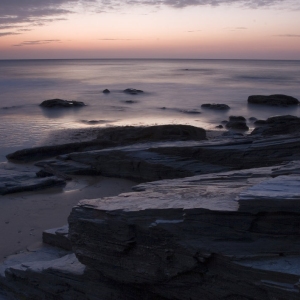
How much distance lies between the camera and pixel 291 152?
→ 380 inches

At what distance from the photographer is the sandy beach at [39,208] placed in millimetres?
8008

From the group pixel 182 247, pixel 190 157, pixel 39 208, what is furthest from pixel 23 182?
pixel 182 247

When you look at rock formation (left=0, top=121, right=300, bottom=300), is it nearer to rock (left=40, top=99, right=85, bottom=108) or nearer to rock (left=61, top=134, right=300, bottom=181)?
rock (left=61, top=134, right=300, bottom=181)

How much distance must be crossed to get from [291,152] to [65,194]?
5703mm

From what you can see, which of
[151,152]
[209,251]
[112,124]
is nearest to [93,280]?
[209,251]

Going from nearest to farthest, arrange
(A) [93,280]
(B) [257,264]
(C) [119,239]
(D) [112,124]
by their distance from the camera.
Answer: (B) [257,264]
(C) [119,239]
(A) [93,280]
(D) [112,124]

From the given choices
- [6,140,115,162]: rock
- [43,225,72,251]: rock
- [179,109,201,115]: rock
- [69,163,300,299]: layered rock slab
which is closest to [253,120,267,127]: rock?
[179,109,201,115]: rock

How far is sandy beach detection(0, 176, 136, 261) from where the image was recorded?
315 inches

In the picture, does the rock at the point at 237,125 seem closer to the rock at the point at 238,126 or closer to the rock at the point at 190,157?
the rock at the point at 238,126

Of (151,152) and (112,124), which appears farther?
(112,124)

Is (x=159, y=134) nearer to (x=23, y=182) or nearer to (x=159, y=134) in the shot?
(x=159, y=134)

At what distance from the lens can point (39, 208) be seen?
380 inches

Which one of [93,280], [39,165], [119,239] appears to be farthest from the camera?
[39,165]

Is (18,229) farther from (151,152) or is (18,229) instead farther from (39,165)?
(39,165)
